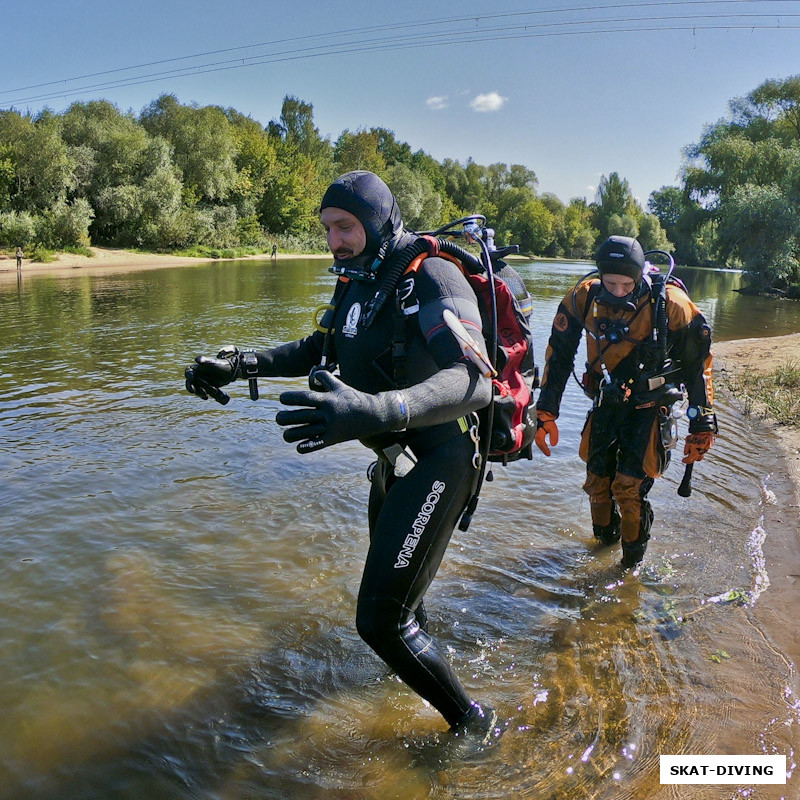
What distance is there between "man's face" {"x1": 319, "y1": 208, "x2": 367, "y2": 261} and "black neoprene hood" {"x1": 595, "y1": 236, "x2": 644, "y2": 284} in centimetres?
211

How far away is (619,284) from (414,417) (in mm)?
2703

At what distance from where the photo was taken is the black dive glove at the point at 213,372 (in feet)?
9.82

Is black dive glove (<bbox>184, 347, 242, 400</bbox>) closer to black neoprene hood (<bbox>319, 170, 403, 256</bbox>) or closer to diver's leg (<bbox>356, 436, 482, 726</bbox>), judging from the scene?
black neoprene hood (<bbox>319, 170, 403, 256</bbox>)

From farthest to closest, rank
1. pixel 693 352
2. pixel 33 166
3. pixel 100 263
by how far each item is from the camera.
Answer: pixel 33 166, pixel 100 263, pixel 693 352

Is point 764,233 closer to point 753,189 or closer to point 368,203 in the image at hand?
point 753,189

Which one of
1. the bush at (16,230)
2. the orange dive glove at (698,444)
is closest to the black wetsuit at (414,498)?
the orange dive glove at (698,444)

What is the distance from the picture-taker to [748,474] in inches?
252

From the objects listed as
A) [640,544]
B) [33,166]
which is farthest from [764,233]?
[33,166]

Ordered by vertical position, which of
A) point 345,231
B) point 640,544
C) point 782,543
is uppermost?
point 345,231

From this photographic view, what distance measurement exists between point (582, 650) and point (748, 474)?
395 centimetres

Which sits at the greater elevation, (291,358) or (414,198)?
(414,198)

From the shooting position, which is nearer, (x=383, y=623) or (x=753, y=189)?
(x=383, y=623)

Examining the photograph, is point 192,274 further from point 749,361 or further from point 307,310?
point 749,361

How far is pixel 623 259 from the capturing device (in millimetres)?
4016
